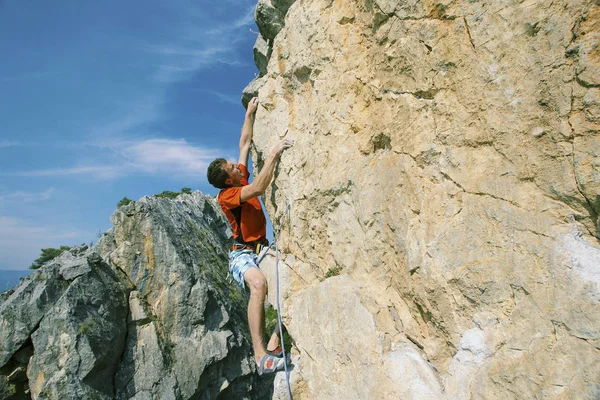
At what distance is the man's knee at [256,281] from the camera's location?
6191 mm

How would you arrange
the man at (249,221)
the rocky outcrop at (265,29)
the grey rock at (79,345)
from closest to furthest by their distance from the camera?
the man at (249,221) < the rocky outcrop at (265,29) < the grey rock at (79,345)

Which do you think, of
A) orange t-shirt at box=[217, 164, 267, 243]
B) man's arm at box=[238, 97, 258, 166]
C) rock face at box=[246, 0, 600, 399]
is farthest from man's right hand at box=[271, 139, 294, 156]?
man's arm at box=[238, 97, 258, 166]

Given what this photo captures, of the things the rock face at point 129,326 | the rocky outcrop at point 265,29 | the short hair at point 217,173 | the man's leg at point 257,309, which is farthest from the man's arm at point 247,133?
the rock face at point 129,326

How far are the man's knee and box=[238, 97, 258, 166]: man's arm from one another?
2.19 meters

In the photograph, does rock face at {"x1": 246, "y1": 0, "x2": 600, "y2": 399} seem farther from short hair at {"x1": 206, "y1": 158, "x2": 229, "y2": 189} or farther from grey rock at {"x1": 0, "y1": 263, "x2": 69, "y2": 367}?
grey rock at {"x1": 0, "y1": 263, "x2": 69, "y2": 367}

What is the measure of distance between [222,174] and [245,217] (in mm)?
863

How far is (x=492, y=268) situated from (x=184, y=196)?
69.3ft

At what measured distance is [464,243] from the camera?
338 centimetres

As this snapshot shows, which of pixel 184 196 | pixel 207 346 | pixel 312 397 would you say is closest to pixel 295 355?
pixel 312 397

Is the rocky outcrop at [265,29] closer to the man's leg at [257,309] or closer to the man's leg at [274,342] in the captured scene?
the man's leg at [257,309]

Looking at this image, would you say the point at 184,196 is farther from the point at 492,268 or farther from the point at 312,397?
the point at 492,268

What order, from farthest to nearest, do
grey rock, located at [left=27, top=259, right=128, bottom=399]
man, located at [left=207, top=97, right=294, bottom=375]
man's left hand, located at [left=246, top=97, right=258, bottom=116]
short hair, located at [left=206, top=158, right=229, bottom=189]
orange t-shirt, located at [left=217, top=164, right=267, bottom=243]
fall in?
grey rock, located at [left=27, top=259, right=128, bottom=399] → man's left hand, located at [left=246, top=97, right=258, bottom=116] → short hair, located at [left=206, top=158, right=229, bottom=189] → orange t-shirt, located at [left=217, top=164, right=267, bottom=243] → man, located at [left=207, top=97, right=294, bottom=375]

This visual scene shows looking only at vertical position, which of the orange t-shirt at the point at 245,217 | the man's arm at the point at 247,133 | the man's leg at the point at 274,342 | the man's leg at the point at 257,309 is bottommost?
the man's leg at the point at 274,342

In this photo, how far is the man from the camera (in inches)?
240
